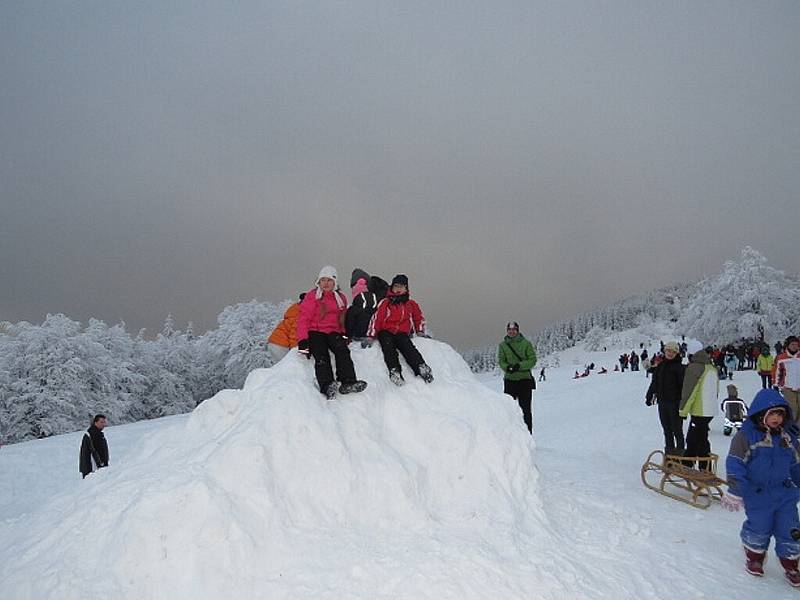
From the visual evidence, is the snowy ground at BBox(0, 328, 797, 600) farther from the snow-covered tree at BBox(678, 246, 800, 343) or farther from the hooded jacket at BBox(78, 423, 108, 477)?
the snow-covered tree at BBox(678, 246, 800, 343)

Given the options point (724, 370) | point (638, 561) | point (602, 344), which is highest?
point (638, 561)

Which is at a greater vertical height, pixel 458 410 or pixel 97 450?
pixel 458 410

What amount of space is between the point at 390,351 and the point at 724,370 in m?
26.7

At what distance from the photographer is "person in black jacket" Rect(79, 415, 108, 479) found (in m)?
10.5

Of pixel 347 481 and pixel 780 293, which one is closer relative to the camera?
pixel 347 481

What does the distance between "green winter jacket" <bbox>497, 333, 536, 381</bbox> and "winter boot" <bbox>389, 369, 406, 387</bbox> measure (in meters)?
3.94

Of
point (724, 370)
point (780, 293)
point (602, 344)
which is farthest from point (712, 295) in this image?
point (602, 344)

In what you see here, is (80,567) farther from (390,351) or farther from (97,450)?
(97,450)

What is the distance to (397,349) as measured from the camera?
737 cm

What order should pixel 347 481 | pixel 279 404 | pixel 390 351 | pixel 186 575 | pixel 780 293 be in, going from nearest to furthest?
pixel 186 575 → pixel 347 481 → pixel 279 404 → pixel 390 351 → pixel 780 293

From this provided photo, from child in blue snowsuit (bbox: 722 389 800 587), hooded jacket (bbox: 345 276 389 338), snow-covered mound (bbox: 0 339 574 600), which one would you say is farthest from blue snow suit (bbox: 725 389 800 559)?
hooded jacket (bbox: 345 276 389 338)

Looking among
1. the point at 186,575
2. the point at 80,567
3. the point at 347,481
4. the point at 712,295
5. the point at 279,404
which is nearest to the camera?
the point at 186,575

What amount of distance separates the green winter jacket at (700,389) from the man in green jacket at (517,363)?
8.84 ft

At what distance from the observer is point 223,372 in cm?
5056
